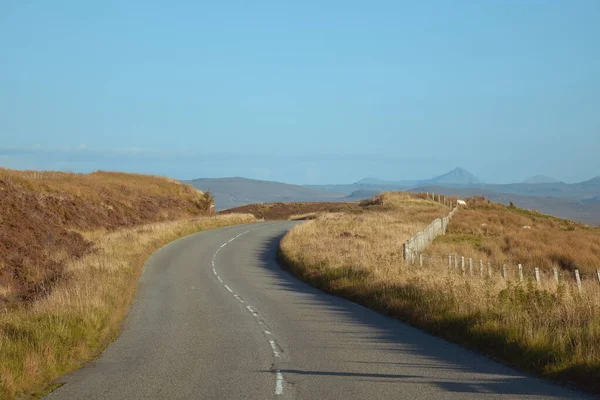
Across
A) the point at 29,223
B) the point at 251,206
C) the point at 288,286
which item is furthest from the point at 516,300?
the point at 251,206

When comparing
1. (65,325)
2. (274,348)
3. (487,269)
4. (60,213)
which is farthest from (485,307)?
(60,213)

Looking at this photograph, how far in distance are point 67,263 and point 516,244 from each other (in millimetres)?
26407

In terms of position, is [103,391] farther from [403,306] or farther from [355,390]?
[403,306]

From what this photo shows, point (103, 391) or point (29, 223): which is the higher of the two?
point (29, 223)

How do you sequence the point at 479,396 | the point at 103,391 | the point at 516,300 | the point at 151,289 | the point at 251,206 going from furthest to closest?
the point at 251,206 → the point at 151,289 → the point at 516,300 → the point at 103,391 → the point at 479,396

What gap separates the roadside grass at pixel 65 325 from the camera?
9891 mm

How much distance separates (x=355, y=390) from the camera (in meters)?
9.10

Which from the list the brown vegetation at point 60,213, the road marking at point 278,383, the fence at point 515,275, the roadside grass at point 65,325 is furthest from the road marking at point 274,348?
the brown vegetation at point 60,213

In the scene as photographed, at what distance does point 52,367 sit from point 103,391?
159 centimetres

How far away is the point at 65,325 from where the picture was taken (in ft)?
42.2

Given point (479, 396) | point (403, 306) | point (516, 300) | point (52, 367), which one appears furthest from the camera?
point (403, 306)

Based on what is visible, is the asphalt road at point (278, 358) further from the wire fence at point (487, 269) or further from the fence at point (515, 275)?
the wire fence at point (487, 269)

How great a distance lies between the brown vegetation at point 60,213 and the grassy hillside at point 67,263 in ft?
0.26

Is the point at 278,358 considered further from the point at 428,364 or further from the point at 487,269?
the point at 487,269
